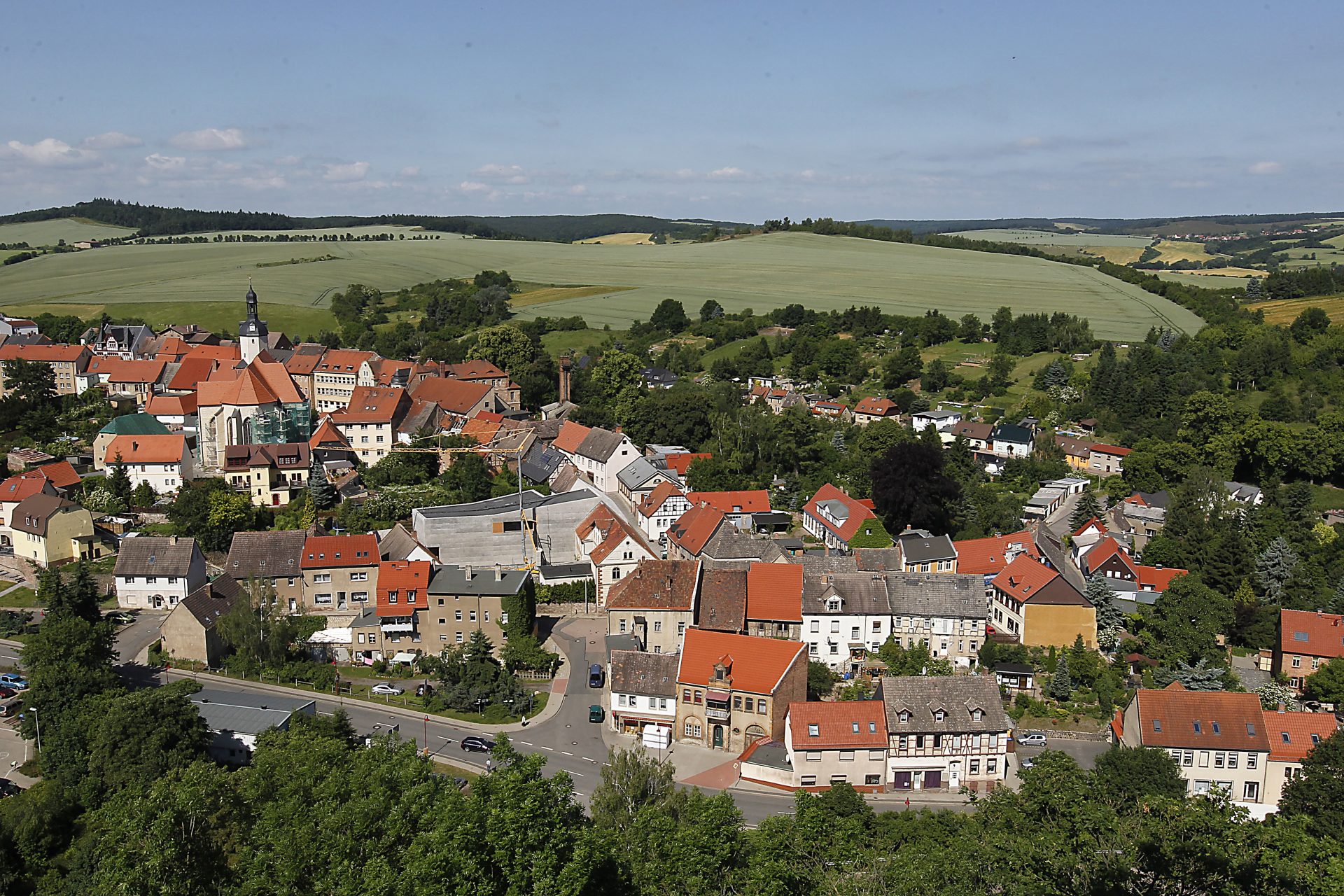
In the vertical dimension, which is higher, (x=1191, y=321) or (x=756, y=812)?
(x=1191, y=321)

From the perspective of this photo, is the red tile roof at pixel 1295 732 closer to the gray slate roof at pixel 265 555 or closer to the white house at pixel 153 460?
the gray slate roof at pixel 265 555

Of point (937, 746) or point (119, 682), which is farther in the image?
point (119, 682)

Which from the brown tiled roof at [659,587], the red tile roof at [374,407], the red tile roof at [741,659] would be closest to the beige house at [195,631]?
the brown tiled roof at [659,587]

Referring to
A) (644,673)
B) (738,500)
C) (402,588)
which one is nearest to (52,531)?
(402,588)

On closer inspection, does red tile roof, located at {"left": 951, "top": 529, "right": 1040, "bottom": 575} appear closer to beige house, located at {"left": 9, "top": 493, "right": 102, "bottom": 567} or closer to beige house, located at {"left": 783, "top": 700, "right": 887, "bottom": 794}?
beige house, located at {"left": 783, "top": 700, "right": 887, "bottom": 794}

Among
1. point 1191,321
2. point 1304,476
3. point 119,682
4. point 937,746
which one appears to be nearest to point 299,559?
point 119,682

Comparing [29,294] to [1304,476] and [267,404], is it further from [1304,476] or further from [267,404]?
[1304,476]
